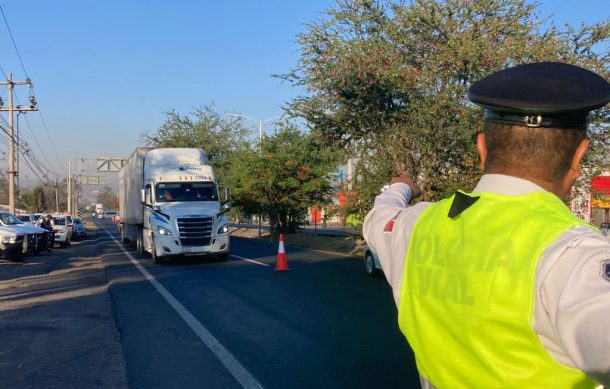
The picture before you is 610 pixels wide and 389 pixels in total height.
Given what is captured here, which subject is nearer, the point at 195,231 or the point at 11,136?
the point at 195,231

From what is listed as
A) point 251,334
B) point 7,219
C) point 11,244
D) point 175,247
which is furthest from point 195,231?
point 251,334

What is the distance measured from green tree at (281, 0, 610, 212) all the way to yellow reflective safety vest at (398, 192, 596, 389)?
14.3m

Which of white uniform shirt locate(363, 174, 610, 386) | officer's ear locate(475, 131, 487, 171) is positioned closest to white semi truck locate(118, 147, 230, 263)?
officer's ear locate(475, 131, 487, 171)

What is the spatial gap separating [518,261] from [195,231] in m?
18.5

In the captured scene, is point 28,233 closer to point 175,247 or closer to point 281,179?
point 175,247

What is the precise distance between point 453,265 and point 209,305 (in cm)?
970

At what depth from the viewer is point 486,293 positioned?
4.78 feet

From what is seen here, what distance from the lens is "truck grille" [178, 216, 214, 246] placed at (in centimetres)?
1928

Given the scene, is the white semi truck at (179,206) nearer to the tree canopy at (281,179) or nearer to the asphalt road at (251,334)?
the asphalt road at (251,334)

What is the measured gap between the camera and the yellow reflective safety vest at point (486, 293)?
4.57 feet

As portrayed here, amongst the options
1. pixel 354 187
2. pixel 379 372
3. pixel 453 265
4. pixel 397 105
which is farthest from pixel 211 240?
pixel 453 265

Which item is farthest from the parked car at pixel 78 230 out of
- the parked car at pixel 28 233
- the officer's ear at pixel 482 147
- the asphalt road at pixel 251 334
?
the officer's ear at pixel 482 147

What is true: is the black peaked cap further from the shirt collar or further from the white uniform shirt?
the white uniform shirt

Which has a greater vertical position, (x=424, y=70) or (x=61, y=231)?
(x=424, y=70)
